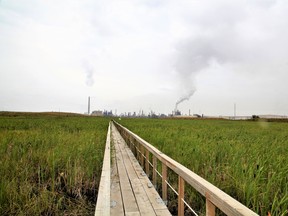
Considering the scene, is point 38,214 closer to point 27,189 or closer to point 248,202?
point 27,189

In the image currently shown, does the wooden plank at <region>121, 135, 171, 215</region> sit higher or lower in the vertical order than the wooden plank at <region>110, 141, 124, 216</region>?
Answer: higher

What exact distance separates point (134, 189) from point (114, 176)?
38.9 inches

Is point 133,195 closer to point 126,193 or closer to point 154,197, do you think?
point 126,193

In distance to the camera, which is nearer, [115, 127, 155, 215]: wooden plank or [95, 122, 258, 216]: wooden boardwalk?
[95, 122, 258, 216]: wooden boardwalk

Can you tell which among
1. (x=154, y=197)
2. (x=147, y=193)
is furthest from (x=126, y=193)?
(x=154, y=197)

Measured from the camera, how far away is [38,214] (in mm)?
3379

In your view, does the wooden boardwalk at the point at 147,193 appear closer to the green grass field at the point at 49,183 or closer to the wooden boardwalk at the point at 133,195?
the wooden boardwalk at the point at 133,195

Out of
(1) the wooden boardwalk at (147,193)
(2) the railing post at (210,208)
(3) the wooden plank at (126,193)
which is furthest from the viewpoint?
(3) the wooden plank at (126,193)

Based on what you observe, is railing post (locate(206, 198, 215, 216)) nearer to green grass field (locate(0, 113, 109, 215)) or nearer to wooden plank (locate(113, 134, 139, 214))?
wooden plank (locate(113, 134, 139, 214))

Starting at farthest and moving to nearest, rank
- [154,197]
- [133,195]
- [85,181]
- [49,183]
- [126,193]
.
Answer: [85,181]
[49,183]
[126,193]
[133,195]
[154,197]

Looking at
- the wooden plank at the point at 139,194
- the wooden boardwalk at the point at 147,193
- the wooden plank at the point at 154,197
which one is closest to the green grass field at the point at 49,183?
the wooden boardwalk at the point at 147,193

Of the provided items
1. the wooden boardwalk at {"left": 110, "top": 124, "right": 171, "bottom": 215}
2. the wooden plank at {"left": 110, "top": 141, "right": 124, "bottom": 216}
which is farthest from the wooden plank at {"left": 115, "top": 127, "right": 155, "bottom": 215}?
the wooden plank at {"left": 110, "top": 141, "right": 124, "bottom": 216}

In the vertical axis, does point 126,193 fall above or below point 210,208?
below

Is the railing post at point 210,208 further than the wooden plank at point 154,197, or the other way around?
the wooden plank at point 154,197
